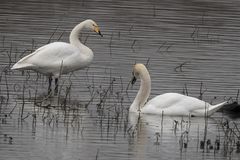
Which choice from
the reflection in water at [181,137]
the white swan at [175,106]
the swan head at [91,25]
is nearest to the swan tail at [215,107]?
the white swan at [175,106]

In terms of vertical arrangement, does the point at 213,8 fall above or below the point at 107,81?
above

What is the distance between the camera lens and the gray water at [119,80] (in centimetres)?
1328

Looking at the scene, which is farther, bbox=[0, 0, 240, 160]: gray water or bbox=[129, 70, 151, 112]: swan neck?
bbox=[129, 70, 151, 112]: swan neck

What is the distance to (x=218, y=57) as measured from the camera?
20469mm

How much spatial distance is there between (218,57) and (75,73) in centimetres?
286

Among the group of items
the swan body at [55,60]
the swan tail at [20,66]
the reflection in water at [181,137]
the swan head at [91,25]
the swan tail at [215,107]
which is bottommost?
the reflection in water at [181,137]

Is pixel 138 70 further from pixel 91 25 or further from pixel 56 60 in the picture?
pixel 91 25

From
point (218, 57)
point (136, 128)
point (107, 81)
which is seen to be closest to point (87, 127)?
point (136, 128)

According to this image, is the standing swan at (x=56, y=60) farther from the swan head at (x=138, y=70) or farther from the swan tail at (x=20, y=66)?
the swan head at (x=138, y=70)

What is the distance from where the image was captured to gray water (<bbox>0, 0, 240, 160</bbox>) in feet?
43.6

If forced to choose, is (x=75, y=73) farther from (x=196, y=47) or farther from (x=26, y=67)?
(x=196, y=47)

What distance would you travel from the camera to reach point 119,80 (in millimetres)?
17828

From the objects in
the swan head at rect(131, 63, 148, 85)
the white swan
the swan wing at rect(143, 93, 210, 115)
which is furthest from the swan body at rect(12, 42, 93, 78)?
the swan wing at rect(143, 93, 210, 115)

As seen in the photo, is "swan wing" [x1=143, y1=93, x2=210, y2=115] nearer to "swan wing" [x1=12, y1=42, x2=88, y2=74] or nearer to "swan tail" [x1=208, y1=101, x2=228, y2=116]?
"swan tail" [x1=208, y1=101, x2=228, y2=116]
